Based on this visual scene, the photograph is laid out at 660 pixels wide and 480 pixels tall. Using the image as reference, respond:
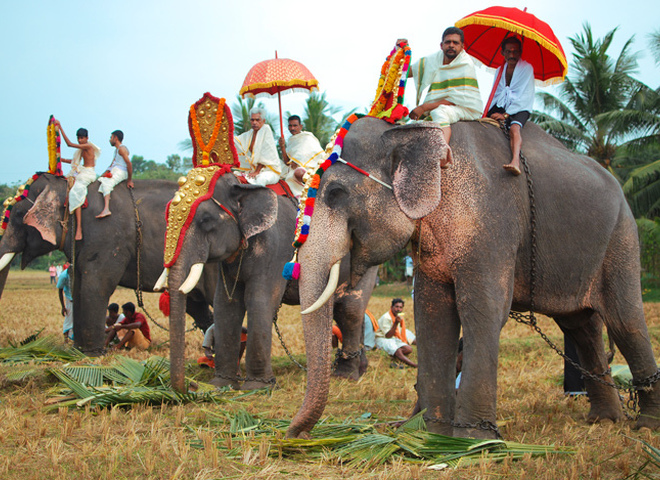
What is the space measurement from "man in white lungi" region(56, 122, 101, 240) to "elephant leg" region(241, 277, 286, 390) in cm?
302

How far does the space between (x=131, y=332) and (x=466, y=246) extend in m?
6.80

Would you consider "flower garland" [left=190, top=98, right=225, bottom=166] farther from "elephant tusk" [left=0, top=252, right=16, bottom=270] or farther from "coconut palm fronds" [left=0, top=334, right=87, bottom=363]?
"elephant tusk" [left=0, top=252, right=16, bottom=270]

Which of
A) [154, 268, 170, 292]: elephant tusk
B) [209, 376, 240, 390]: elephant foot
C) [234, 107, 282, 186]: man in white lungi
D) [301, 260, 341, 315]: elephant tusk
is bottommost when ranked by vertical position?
[209, 376, 240, 390]: elephant foot

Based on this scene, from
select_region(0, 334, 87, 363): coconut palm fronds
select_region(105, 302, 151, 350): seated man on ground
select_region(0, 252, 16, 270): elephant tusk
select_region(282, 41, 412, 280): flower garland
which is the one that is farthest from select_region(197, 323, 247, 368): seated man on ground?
select_region(282, 41, 412, 280): flower garland

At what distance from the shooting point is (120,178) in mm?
9328

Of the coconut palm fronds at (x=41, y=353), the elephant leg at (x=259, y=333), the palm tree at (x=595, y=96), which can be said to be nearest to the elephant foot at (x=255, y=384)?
the elephant leg at (x=259, y=333)

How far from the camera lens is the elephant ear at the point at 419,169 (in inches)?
161

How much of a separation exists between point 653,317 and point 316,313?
1142cm

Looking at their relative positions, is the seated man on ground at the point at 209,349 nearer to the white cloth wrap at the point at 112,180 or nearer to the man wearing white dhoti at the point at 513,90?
the white cloth wrap at the point at 112,180

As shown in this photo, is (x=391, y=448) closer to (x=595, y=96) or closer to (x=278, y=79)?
(x=278, y=79)

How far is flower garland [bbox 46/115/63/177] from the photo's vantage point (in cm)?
858

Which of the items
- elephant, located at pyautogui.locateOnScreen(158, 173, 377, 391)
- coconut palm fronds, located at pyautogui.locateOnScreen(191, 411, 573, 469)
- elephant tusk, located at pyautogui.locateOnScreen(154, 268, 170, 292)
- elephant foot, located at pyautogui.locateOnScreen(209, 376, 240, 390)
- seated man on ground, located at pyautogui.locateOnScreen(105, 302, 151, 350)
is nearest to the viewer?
coconut palm fronds, located at pyautogui.locateOnScreen(191, 411, 573, 469)

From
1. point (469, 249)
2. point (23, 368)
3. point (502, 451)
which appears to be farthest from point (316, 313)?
point (23, 368)

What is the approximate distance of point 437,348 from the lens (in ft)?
15.0
